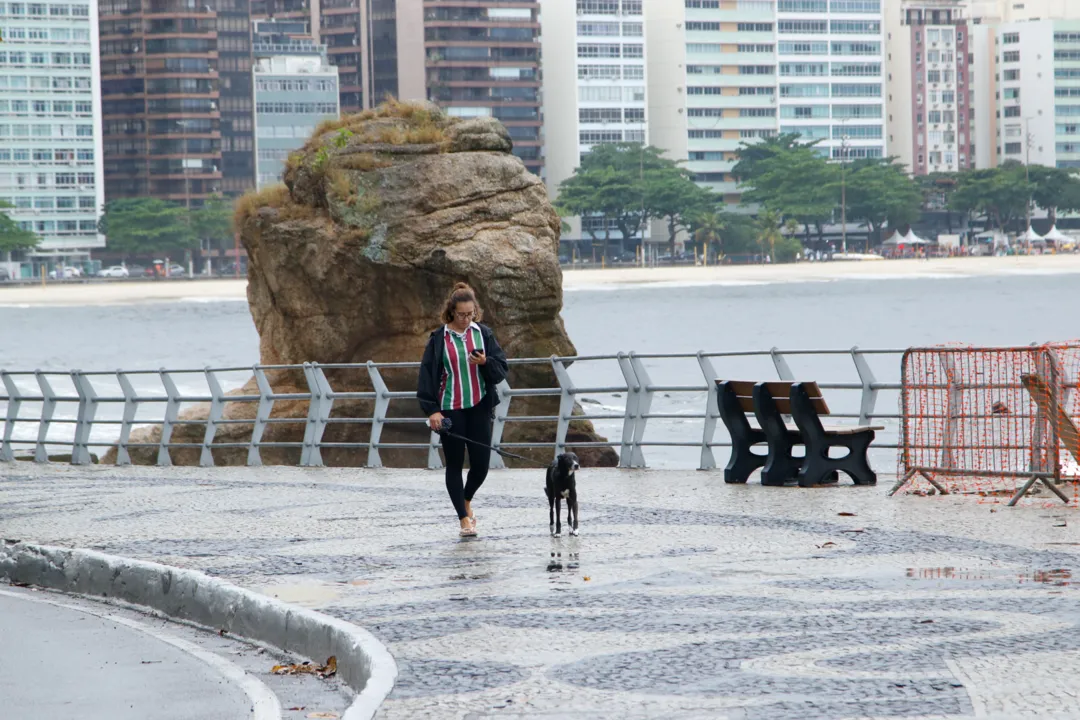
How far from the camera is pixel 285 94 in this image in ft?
582

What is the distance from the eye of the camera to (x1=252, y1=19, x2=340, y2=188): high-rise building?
577ft

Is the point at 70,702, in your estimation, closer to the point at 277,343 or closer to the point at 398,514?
the point at 398,514

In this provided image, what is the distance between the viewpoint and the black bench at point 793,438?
1475 centimetres

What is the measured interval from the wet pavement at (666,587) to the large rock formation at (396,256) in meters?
14.1

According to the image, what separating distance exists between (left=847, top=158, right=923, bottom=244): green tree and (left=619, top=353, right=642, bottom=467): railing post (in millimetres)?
155697

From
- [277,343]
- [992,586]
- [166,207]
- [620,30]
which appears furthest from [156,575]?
[620,30]

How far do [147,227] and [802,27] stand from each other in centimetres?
7478

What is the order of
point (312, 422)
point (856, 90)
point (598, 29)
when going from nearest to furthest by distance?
point (312, 422) < point (598, 29) < point (856, 90)

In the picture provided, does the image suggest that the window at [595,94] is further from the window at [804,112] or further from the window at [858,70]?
the window at [858,70]

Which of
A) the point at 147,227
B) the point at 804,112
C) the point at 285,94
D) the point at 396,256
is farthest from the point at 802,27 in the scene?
the point at 396,256

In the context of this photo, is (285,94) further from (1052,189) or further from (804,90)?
(1052,189)

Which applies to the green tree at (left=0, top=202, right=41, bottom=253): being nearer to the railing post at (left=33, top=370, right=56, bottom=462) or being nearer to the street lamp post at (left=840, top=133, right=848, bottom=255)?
the street lamp post at (left=840, top=133, right=848, bottom=255)

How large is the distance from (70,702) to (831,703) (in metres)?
3.05

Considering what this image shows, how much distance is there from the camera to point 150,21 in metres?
172
